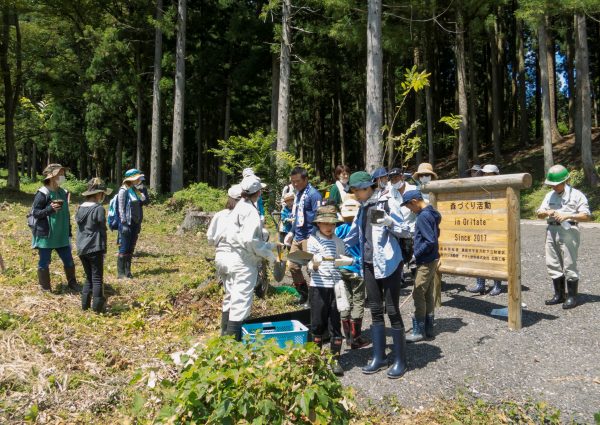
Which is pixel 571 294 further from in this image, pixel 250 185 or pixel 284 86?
pixel 284 86

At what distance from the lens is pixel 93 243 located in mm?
6520

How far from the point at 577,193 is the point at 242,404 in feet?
18.2

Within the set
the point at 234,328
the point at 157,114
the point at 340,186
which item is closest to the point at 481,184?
the point at 340,186

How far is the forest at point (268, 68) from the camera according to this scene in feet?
57.4

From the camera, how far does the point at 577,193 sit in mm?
6586

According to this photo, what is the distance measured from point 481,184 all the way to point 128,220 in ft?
19.3

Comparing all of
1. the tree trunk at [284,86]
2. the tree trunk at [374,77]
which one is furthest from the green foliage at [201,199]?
the tree trunk at [374,77]

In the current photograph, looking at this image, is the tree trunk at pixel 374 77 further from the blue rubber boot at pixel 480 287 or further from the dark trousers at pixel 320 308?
the dark trousers at pixel 320 308

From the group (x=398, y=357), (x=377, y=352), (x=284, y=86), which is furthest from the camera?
(x=284, y=86)

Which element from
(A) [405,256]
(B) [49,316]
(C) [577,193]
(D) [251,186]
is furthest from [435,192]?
(B) [49,316]

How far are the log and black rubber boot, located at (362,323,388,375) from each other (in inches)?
98.5

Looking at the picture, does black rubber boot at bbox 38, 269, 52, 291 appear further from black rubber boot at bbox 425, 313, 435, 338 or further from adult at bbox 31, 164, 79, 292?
black rubber boot at bbox 425, 313, 435, 338

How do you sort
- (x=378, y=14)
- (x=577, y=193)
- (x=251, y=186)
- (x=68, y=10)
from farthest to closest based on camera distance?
(x=68, y=10), (x=378, y=14), (x=577, y=193), (x=251, y=186)

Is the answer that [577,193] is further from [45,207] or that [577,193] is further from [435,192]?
[45,207]
